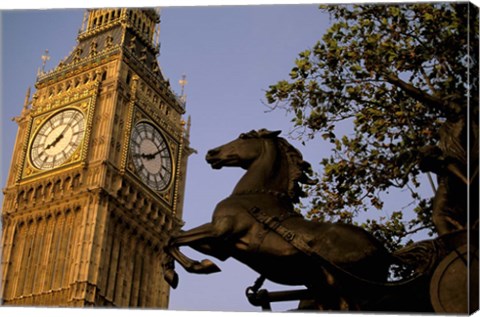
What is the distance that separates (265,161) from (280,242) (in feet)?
3.52

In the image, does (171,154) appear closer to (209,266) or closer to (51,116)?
(51,116)

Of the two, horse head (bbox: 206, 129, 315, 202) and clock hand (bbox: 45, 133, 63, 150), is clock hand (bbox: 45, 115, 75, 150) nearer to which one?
clock hand (bbox: 45, 133, 63, 150)

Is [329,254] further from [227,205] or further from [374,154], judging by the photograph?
[374,154]

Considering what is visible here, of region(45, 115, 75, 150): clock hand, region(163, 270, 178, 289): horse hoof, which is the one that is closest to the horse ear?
region(163, 270, 178, 289): horse hoof

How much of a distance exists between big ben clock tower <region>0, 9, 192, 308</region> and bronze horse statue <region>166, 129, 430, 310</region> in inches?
1167

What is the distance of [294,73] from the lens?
13.9 meters

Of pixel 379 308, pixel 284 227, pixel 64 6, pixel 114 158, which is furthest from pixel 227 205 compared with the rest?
pixel 114 158

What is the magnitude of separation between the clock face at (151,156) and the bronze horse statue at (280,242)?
108ft

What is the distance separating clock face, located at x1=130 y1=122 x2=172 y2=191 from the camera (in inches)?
1688

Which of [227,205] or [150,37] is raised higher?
[150,37]

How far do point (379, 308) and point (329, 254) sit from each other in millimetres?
714

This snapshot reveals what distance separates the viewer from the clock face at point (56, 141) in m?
41.9

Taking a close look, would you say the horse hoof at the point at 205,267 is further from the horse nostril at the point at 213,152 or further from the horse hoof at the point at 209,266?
the horse nostril at the point at 213,152

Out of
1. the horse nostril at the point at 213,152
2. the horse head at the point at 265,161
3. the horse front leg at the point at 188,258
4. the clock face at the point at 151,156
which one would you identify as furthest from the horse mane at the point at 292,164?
the clock face at the point at 151,156
